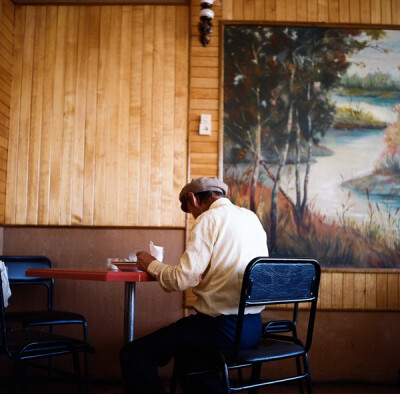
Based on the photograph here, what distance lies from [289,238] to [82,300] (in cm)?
170

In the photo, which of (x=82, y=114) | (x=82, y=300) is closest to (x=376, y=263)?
(x=82, y=300)

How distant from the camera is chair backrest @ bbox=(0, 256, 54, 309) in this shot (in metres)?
3.76

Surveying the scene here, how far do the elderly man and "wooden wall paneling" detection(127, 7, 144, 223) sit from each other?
1.89 meters

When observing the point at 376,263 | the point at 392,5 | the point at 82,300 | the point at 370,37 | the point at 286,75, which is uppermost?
the point at 392,5

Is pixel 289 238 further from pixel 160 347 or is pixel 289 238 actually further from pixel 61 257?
pixel 160 347

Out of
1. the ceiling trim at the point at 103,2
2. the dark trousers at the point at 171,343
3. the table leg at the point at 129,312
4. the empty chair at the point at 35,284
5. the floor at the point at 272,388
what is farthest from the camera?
the ceiling trim at the point at 103,2

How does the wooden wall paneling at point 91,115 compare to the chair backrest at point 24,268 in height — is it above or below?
above

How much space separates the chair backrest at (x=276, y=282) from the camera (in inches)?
78.4

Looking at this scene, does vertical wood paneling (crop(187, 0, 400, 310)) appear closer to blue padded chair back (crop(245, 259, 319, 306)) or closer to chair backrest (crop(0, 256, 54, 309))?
chair backrest (crop(0, 256, 54, 309))

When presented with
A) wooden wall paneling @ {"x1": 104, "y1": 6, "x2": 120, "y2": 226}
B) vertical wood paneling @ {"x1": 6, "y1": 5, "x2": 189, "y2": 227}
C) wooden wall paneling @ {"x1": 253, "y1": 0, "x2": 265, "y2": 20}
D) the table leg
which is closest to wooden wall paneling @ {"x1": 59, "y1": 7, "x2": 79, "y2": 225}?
vertical wood paneling @ {"x1": 6, "y1": 5, "x2": 189, "y2": 227}

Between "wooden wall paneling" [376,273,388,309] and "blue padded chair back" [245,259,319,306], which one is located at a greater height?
"blue padded chair back" [245,259,319,306]

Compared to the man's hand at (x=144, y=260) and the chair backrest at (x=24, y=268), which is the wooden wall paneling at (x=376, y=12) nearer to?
the man's hand at (x=144, y=260)

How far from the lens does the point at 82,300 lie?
4.07 meters

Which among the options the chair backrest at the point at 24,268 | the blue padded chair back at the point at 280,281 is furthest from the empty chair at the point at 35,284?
the blue padded chair back at the point at 280,281
